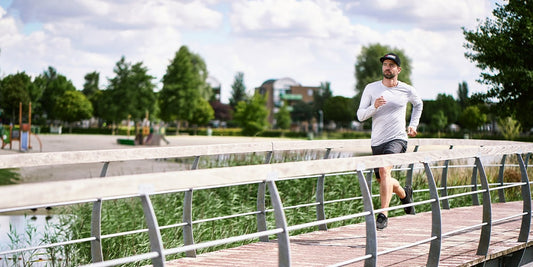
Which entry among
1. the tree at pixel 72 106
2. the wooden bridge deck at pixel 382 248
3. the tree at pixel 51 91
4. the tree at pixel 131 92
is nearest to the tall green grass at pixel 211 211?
the wooden bridge deck at pixel 382 248

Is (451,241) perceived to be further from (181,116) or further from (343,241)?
(181,116)

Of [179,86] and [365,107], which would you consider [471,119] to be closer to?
[179,86]

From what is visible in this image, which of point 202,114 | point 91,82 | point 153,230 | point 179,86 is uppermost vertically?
point 91,82

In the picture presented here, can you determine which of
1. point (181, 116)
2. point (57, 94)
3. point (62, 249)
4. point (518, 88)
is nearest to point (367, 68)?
point (181, 116)

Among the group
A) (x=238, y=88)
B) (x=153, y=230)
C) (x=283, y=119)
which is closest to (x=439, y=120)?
(x=283, y=119)

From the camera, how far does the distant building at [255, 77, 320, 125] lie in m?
138

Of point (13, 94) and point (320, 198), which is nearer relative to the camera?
point (320, 198)

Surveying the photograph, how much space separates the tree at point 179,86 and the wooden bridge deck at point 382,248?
2717 inches

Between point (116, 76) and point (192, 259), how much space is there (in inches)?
2724

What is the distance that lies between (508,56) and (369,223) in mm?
19116

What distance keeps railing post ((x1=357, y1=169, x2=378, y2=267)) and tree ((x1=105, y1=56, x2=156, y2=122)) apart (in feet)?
220

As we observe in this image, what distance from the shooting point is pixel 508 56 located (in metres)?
22.2

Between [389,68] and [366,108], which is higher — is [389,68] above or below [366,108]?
above

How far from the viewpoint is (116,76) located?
72.9 m
